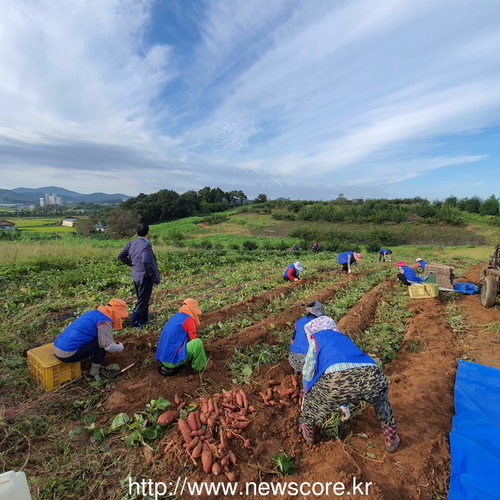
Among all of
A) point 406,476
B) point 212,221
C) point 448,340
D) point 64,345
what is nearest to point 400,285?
point 448,340

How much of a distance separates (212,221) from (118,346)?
156 feet

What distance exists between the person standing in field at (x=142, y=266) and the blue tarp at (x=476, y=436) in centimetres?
475

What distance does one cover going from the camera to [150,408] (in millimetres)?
3225

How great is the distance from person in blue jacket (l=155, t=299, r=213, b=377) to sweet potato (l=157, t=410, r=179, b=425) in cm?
73

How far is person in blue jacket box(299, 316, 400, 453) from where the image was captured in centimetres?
256

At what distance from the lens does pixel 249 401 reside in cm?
346

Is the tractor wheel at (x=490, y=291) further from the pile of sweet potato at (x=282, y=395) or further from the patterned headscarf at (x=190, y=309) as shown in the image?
the patterned headscarf at (x=190, y=309)

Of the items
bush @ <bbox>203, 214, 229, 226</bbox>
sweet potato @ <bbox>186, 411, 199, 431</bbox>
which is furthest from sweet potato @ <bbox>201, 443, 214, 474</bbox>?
bush @ <bbox>203, 214, 229, 226</bbox>

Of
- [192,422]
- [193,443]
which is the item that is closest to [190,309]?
[192,422]

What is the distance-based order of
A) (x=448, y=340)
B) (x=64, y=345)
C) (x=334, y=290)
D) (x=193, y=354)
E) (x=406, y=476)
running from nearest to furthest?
(x=406, y=476), (x=64, y=345), (x=193, y=354), (x=448, y=340), (x=334, y=290)

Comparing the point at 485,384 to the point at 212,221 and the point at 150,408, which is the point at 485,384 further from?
the point at 212,221

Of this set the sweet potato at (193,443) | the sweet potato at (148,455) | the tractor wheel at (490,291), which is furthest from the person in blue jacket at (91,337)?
the tractor wheel at (490,291)

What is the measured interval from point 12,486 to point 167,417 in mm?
1812

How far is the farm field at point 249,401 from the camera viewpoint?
2566 millimetres
